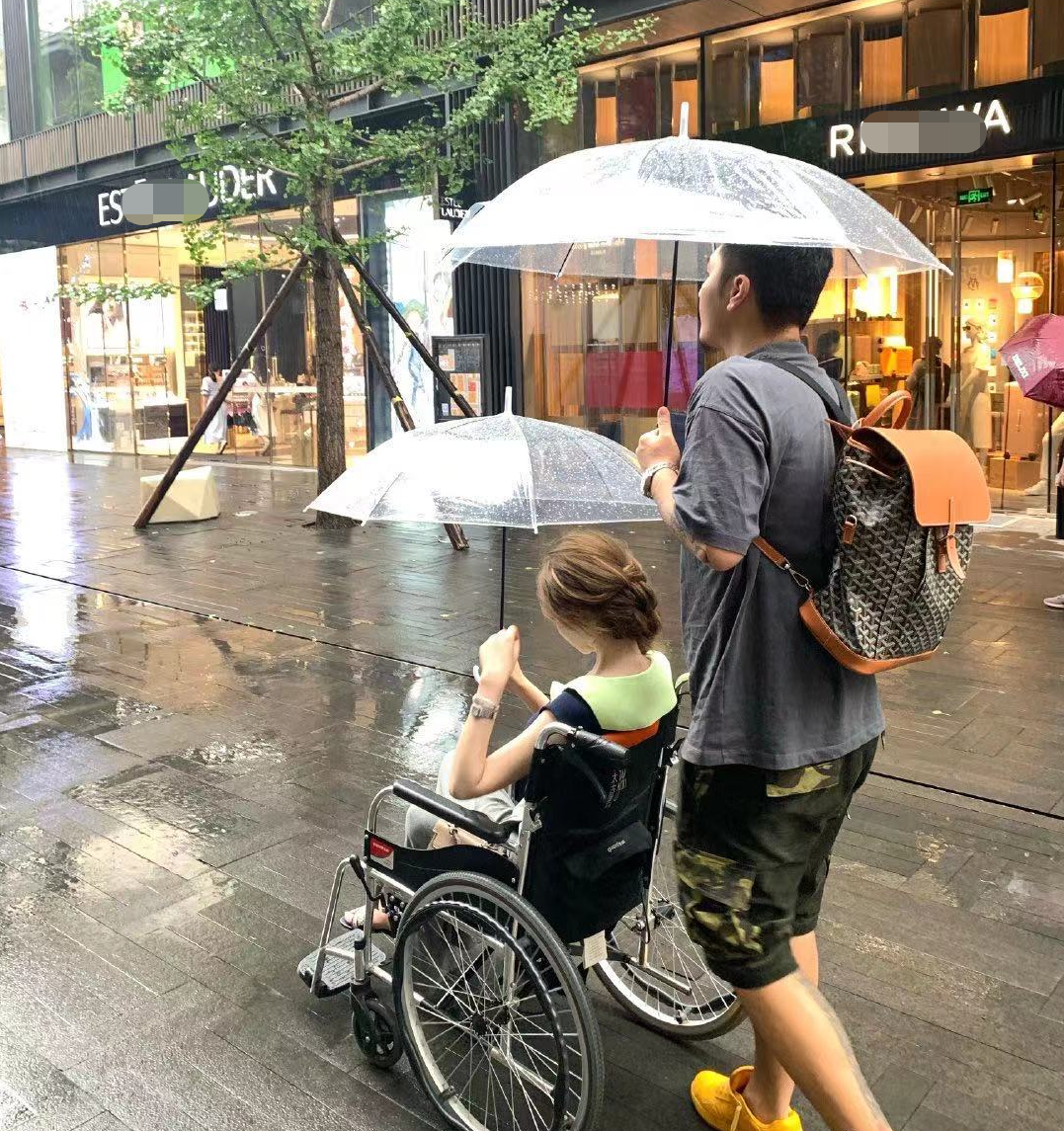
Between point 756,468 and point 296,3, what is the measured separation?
31.4ft

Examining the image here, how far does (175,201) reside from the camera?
16656 mm

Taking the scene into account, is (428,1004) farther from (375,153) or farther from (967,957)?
(375,153)

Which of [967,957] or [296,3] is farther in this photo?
[296,3]

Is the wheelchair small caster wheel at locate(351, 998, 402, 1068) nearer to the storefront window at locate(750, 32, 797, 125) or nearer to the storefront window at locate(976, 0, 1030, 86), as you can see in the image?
the storefront window at locate(976, 0, 1030, 86)

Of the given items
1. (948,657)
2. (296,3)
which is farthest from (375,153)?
(948,657)

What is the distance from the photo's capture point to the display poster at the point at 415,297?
15359mm

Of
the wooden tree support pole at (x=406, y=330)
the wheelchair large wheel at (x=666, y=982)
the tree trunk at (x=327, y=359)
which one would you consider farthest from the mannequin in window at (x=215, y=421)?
the wheelchair large wheel at (x=666, y=982)

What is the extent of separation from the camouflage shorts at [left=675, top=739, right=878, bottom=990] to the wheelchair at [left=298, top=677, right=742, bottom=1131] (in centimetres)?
23

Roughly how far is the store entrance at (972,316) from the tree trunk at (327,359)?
4.95 meters

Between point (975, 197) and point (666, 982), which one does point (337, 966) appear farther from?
point (975, 197)

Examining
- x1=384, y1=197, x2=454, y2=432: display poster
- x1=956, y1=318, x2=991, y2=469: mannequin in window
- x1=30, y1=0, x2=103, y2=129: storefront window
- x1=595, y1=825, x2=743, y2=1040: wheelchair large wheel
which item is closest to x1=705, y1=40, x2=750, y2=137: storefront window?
x1=956, y1=318, x2=991, y2=469: mannequin in window

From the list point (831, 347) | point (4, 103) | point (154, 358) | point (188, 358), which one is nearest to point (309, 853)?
point (831, 347)

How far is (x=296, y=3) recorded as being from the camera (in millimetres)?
10023

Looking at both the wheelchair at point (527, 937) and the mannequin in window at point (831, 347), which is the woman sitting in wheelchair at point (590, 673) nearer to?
the wheelchair at point (527, 937)
